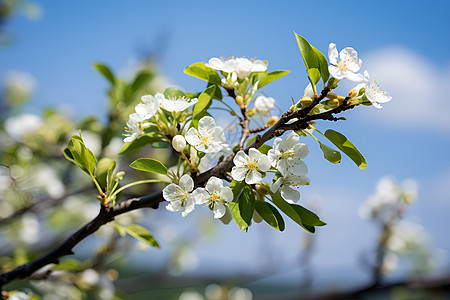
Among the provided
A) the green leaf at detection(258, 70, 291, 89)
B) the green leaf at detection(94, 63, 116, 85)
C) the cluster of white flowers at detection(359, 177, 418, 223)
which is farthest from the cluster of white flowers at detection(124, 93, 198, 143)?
the cluster of white flowers at detection(359, 177, 418, 223)

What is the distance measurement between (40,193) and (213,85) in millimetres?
2038

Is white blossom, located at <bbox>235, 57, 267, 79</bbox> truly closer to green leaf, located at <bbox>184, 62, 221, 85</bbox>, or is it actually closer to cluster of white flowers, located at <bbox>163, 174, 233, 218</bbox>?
green leaf, located at <bbox>184, 62, 221, 85</bbox>

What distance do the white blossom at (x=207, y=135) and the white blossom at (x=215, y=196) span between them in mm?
81

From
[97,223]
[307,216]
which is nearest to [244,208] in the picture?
[307,216]

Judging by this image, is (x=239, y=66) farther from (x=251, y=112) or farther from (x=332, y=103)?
(x=332, y=103)

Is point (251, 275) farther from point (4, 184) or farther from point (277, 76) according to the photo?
point (277, 76)

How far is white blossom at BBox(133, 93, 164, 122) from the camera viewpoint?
0.84m

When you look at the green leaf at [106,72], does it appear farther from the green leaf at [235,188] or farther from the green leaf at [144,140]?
the green leaf at [235,188]

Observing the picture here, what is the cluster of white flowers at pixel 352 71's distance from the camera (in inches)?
29.6

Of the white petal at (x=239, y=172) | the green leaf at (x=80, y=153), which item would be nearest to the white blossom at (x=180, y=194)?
the white petal at (x=239, y=172)

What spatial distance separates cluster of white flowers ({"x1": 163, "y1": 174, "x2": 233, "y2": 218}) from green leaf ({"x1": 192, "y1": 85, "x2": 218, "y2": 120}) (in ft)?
0.53

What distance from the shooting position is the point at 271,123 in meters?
0.90

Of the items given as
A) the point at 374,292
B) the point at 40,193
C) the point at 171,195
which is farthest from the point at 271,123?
the point at 40,193

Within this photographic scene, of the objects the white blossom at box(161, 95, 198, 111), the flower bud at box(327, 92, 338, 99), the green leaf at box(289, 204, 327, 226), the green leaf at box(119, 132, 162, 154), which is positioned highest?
the white blossom at box(161, 95, 198, 111)
